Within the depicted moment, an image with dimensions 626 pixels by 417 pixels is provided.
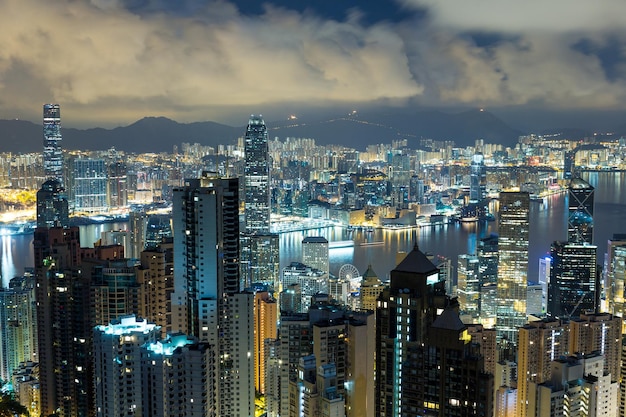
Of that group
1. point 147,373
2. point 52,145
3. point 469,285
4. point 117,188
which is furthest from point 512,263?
point 117,188

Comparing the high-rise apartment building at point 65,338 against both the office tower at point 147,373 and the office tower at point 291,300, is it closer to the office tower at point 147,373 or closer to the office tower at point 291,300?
the office tower at point 147,373

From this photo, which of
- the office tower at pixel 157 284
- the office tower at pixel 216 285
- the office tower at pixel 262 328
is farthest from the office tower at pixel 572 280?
the office tower at pixel 157 284

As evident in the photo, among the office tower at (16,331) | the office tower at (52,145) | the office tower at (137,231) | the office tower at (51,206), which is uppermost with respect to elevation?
the office tower at (52,145)

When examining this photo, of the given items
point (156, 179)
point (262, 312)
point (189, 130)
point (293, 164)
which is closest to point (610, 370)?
point (262, 312)

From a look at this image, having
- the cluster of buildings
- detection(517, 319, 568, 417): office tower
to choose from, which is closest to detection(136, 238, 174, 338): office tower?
the cluster of buildings

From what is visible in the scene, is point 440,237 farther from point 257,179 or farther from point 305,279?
point 305,279

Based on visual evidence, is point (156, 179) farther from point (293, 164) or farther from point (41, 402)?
point (41, 402)
